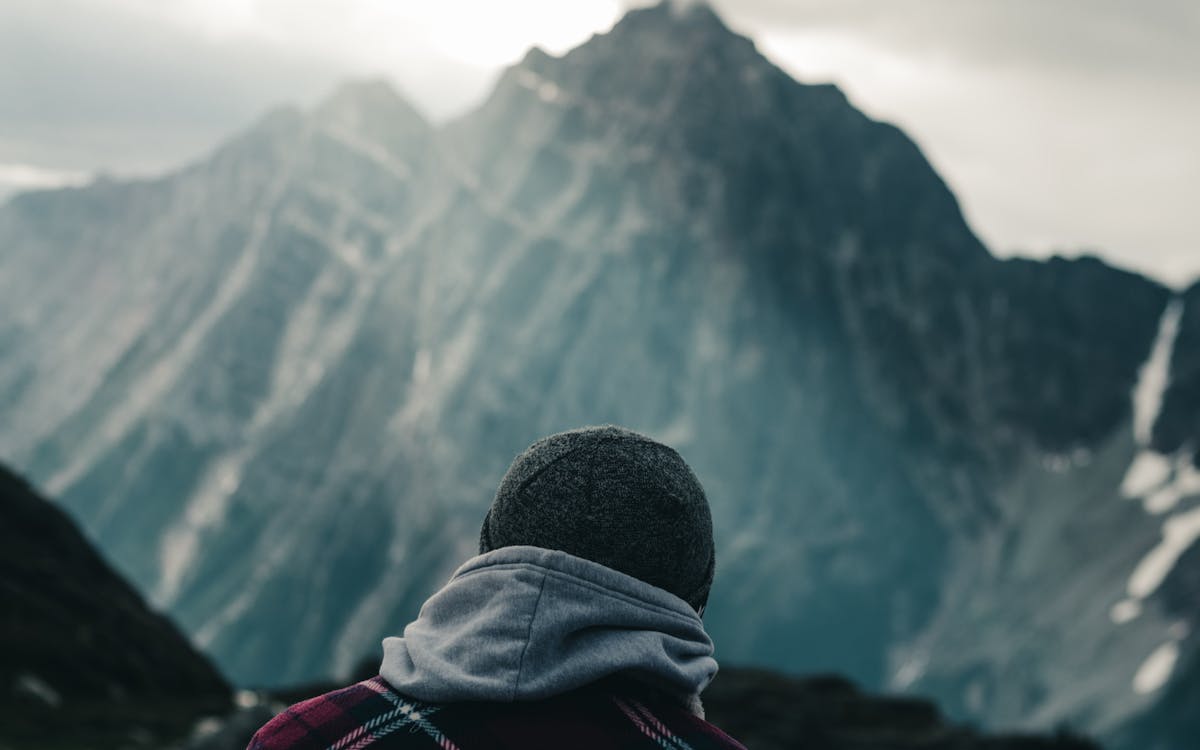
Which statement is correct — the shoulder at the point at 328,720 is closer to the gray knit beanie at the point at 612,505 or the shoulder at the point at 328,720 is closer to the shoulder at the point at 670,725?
the gray knit beanie at the point at 612,505

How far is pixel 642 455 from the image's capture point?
3.83m

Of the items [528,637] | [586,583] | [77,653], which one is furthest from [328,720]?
[77,653]

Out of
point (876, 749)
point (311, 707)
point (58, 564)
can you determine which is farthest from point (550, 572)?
point (58, 564)

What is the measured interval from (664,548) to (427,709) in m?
0.95

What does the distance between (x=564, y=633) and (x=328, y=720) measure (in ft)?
2.84

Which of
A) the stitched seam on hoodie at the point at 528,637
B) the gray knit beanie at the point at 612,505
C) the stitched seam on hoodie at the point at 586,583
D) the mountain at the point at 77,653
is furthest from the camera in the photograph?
the mountain at the point at 77,653

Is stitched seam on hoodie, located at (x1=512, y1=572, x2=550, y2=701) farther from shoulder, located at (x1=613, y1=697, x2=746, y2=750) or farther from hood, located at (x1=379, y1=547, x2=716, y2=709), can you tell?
shoulder, located at (x1=613, y1=697, x2=746, y2=750)

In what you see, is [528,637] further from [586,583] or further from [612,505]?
[612,505]

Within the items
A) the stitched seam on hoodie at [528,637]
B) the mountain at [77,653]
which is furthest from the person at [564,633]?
the mountain at [77,653]

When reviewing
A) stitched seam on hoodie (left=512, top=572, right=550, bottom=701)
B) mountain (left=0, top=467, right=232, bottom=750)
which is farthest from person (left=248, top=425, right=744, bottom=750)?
mountain (left=0, top=467, right=232, bottom=750)

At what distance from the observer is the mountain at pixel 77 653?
3844cm

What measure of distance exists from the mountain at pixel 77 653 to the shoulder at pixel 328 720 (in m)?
31.2

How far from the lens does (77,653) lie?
5519cm

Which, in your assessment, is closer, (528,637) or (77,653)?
(528,637)
